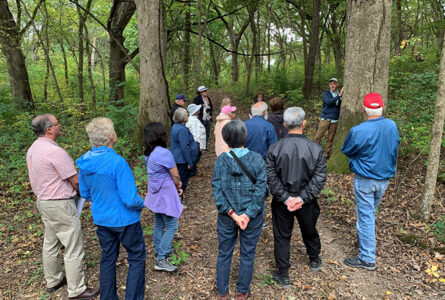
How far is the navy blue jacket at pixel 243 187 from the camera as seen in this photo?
2.74m

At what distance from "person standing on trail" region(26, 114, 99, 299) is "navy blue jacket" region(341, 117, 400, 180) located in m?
3.55

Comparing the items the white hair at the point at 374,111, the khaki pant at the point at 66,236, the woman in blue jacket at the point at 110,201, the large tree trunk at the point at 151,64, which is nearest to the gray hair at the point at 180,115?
the woman in blue jacket at the point at 110,201

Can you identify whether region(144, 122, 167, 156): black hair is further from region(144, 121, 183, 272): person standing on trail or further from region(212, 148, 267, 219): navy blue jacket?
region(212, 148, 267, 219): navy blue jacket

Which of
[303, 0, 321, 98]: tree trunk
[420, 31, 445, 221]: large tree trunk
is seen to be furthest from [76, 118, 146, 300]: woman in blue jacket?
[303, 0, 321, 98]: tree trunk

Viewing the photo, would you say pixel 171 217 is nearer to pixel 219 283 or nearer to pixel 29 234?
pixel 219 283

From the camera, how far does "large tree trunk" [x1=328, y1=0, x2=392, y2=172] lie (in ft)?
16.4

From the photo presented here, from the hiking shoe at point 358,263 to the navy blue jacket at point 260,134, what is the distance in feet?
6.41

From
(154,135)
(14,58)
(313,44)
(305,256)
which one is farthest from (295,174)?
(14,58)

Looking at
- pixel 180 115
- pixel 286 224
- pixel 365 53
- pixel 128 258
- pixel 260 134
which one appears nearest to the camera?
pixel 128 258

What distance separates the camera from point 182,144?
4910mm

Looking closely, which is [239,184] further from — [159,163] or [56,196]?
[56,196]

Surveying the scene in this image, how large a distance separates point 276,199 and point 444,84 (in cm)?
286

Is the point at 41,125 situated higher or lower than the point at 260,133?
higher

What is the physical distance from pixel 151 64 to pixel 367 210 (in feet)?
20.7
